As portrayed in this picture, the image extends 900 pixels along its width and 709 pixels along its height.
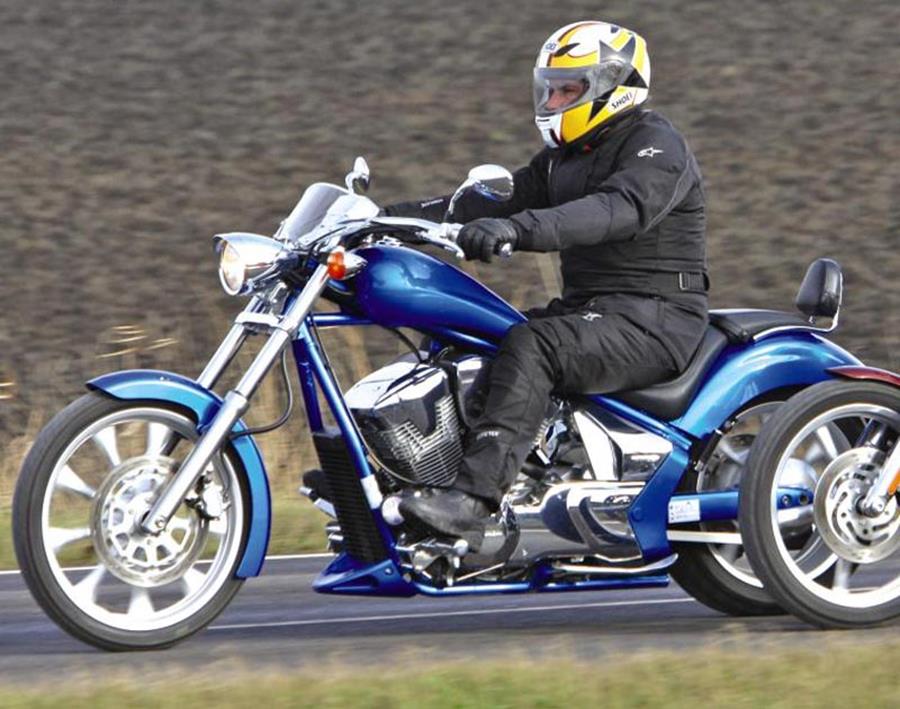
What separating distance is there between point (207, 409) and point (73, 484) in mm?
470

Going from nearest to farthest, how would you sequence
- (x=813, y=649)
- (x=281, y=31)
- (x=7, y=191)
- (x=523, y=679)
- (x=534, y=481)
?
(x=523, y=679) < (x=813, y=649) < (x=534, y=481) < (x=7, y=191) < (x=281, y=31)

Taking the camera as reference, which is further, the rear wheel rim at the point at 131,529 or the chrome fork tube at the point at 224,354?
the chrome fork tube at the point at 224,354

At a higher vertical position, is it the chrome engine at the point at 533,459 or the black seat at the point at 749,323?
the black seat at the point at 749,323

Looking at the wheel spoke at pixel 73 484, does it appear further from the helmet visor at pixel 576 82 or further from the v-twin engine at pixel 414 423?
the helmet visor at pixel 576 82

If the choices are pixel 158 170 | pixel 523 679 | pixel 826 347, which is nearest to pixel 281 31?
pixel 158 170

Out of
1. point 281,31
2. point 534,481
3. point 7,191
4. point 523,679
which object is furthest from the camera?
point 281,31

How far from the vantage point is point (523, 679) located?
5223 mm

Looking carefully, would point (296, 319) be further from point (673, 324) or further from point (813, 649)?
point (813, 649)

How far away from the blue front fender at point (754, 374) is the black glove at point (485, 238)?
1.04 meters

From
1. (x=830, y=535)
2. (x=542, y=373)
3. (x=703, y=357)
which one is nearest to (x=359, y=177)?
(x=542, y=373)

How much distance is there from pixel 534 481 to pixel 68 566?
1497 mm

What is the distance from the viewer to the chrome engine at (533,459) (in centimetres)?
616

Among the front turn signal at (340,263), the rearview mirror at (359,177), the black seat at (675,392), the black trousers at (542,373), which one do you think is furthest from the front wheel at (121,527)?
the black seat at (675,392)

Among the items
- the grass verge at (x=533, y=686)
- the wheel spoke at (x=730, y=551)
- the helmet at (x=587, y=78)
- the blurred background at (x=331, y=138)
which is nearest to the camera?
the grass verge at (x=533, y=686)
